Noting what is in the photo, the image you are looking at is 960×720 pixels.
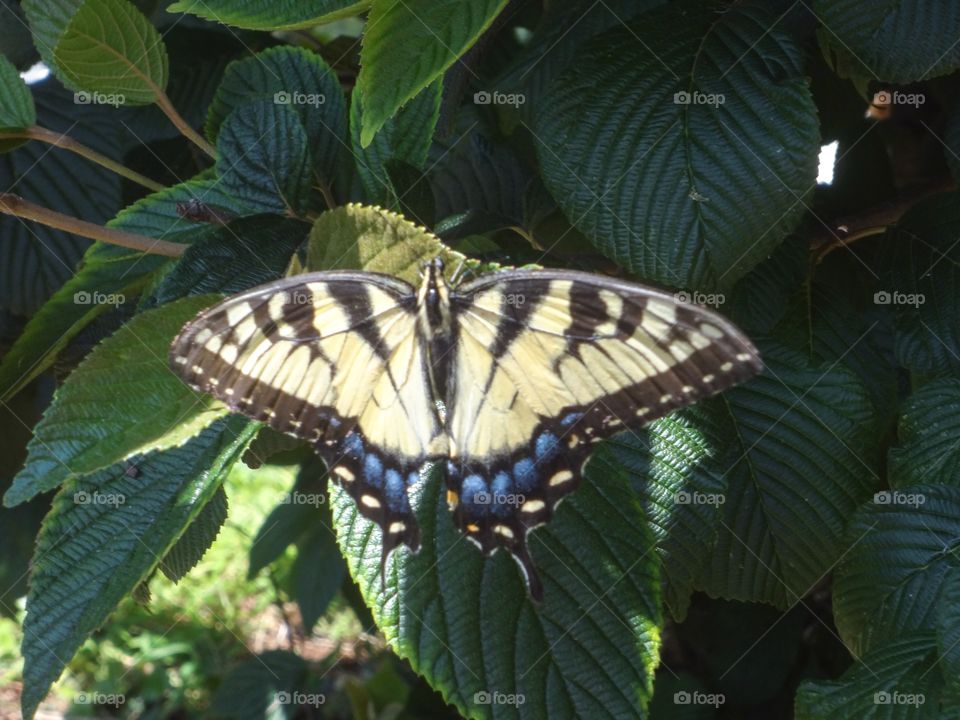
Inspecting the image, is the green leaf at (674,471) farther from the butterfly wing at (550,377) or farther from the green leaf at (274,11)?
the green leaf at (274,11)

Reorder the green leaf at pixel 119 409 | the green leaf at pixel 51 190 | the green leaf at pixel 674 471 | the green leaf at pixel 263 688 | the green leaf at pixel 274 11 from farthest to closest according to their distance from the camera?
the green leaf at pixel 263 688
the green leaf at pixel 51 190
the green leaf at pixel 674 471
the green leaf at pixel 274 11
the green leaf at pixel 119 409

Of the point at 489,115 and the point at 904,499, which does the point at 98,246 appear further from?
the point at 904,499

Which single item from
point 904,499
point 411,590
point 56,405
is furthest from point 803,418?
point 56,405

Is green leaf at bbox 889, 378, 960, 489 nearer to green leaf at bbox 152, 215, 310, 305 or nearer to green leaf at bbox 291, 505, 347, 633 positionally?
green leaf at bbox 152, 215, 310, 305

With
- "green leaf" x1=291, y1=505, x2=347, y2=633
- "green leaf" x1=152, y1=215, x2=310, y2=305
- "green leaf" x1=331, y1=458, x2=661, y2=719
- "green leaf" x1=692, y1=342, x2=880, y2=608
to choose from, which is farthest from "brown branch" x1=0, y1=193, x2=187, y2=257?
"green leaf" x1=291, y1=505, x2=347, y2=633

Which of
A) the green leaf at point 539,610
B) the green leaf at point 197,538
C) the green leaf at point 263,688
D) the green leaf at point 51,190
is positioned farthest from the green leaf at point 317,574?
the green leaf at point 539,610

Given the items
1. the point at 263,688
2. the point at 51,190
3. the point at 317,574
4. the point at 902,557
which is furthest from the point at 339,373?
the point at 263,688
